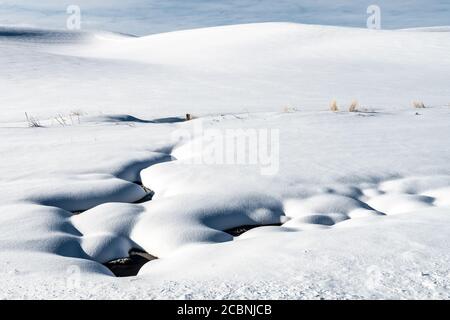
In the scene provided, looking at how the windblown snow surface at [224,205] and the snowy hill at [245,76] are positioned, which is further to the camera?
the snowy hill at [245,76]

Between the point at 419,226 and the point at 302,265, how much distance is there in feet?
2.01

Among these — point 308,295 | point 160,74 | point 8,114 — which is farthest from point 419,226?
point 160,74

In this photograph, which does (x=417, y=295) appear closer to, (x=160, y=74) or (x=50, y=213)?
(x=50, y=213)

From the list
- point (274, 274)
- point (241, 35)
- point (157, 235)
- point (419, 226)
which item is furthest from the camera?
point (241, 35)

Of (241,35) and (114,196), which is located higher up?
(241,35)

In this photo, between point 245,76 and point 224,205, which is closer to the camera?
point 224,205

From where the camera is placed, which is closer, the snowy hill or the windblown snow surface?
the windblown snow surface

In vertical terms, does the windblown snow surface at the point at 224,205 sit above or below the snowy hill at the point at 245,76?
below

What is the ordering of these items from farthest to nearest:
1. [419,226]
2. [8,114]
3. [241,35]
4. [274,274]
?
[241,35] → [8,114] → [419,226] → [274,274]

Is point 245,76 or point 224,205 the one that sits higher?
point 245,76

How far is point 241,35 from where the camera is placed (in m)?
22.2

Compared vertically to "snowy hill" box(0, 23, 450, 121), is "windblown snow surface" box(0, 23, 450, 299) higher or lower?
lower
